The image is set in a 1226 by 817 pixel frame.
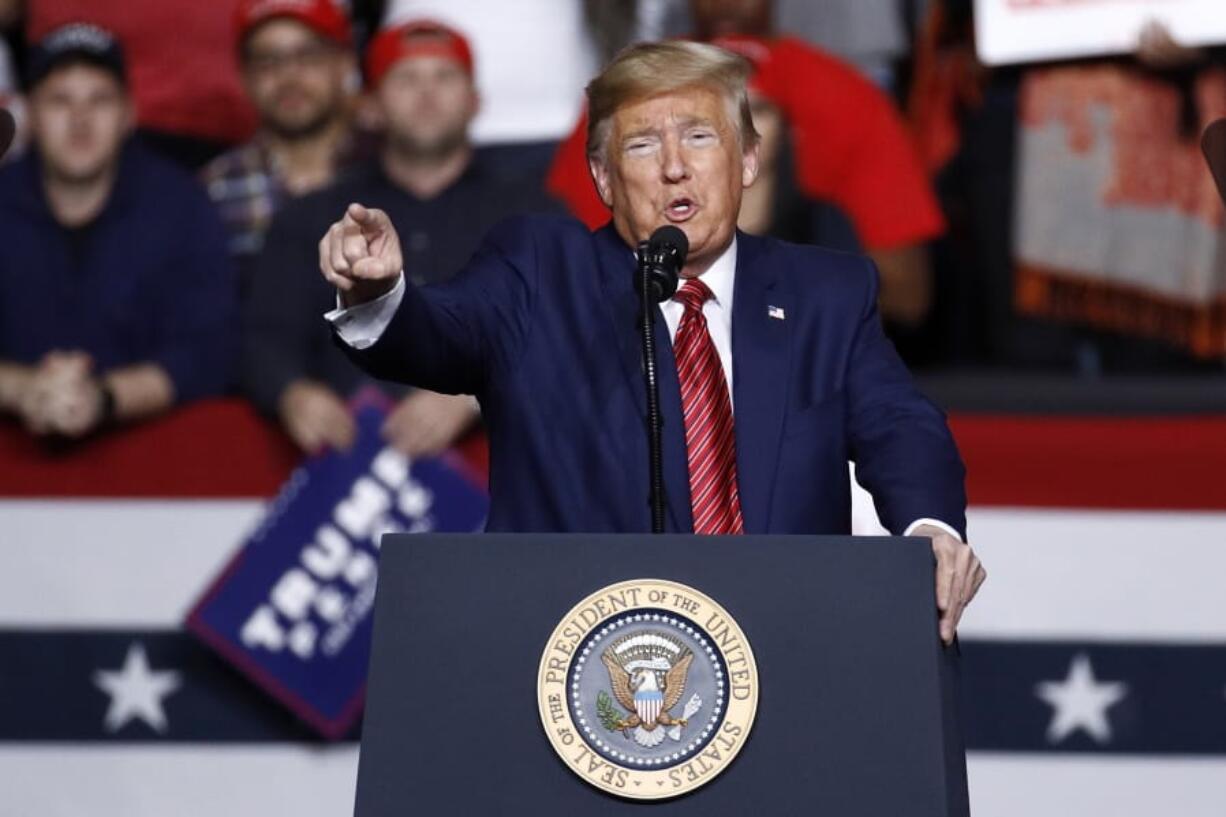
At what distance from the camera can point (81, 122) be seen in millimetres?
4699

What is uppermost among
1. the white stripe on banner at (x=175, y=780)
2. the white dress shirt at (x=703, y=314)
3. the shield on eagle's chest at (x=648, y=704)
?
the white dress shirt at (x=703, y=314)

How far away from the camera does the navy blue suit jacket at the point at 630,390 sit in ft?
7.24

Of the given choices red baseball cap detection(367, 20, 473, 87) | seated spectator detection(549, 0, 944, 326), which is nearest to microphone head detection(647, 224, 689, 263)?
seated spectator detection(549, 0, 944, 326)

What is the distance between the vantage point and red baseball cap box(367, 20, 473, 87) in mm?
4516

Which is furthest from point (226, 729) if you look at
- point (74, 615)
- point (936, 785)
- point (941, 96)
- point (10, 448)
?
point (936, 785)

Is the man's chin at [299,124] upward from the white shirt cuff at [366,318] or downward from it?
upward

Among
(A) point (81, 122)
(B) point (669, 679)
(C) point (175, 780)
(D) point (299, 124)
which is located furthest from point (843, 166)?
(B) point (669, 679)

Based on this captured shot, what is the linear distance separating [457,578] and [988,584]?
7.92 ft

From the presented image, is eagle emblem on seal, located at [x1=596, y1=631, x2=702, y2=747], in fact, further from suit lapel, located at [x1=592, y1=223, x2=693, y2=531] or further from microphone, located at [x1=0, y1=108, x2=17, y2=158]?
microphone, located at [x1=0, y1=108, x2=17, y2=158]

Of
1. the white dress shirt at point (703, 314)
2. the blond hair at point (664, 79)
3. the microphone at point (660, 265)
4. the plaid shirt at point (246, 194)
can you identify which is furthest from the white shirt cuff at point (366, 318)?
the plaid shirt at point (246, 194)

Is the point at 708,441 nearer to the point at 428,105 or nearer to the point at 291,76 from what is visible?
the point at 428,105

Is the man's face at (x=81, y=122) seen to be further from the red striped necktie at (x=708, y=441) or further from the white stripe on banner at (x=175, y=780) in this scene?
the red striped necktie at (x=708, y=441)

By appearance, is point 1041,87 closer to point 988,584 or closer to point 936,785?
point 988,584

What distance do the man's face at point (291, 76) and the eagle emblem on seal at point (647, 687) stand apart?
10.1 feet
